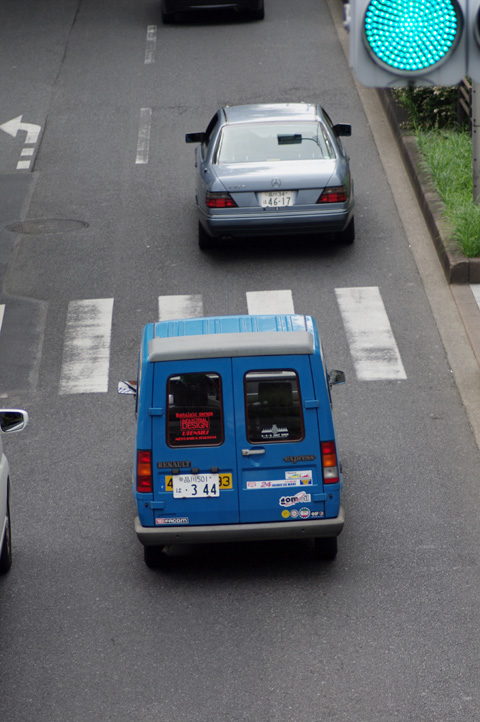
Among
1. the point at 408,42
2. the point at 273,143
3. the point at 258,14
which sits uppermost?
the point at 408,42

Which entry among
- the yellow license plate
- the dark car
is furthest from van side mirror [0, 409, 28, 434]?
the dark car

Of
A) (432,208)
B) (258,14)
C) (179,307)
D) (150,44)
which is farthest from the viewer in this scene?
(258,14)

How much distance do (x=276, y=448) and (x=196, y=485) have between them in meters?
0.63

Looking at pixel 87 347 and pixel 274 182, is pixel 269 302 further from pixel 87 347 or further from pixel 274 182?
pixel 87 347

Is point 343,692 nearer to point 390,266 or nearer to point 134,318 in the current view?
point 134,318

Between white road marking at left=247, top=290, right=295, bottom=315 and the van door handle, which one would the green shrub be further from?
the van door handle

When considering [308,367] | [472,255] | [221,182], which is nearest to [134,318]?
[221,182]

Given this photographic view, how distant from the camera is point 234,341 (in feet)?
25.9

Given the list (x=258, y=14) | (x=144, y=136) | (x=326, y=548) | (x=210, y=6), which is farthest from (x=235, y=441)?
(x=258, y=14)

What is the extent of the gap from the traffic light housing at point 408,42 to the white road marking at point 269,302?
10.2m

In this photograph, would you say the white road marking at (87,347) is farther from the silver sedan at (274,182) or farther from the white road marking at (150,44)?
the white road marking at (150,44)

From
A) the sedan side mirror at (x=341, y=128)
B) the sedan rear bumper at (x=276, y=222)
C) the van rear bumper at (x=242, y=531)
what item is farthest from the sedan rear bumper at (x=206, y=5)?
the van rear bumper at (x=242, y=531)

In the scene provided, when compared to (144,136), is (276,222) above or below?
above

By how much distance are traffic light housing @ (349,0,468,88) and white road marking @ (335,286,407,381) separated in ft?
28.0
